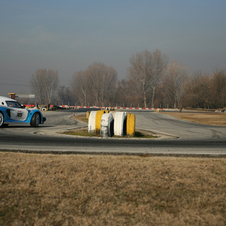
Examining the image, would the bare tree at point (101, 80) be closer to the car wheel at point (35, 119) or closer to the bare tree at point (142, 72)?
the bare tree at point (142, 72)

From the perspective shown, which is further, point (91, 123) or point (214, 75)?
point (214, 75)

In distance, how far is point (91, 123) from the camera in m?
12.8

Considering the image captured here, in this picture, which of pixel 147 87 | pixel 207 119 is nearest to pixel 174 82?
pixel 147 87

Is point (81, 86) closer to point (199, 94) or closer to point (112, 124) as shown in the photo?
point (199, 94)

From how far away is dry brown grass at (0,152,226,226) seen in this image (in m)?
3.26

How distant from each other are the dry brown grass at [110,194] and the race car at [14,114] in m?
9.69

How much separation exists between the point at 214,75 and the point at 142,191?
7872 cm

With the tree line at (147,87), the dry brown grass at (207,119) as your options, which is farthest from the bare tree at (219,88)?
the dry brown grass at (207,119)

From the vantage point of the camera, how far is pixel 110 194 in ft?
13.1

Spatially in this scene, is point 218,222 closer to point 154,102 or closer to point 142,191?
point 142,191

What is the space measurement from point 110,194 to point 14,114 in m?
12.5

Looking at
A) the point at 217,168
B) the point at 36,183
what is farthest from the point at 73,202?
the point at 217,168

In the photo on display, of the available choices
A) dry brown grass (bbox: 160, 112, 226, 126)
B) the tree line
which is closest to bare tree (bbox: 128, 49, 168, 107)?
the tree line

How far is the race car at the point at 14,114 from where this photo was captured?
1454 cm
